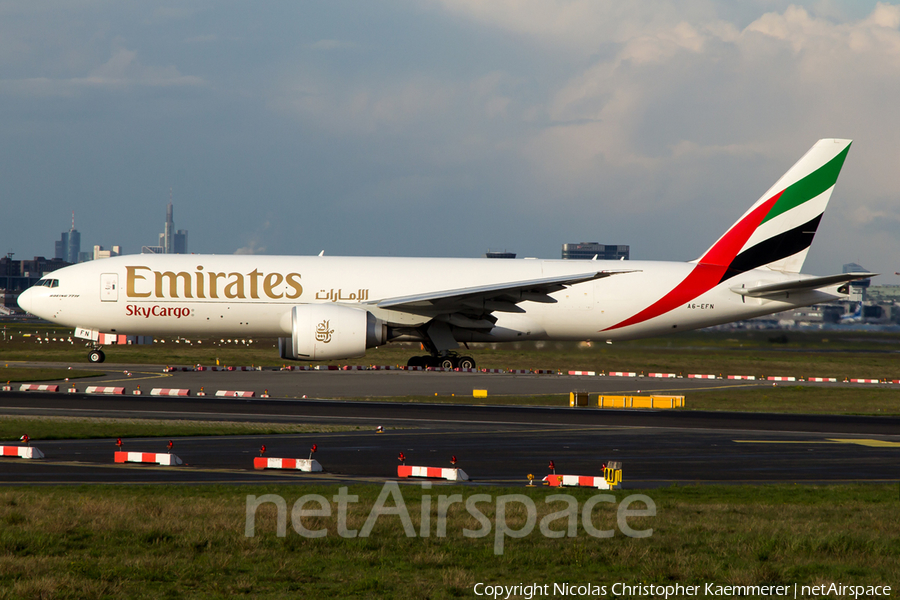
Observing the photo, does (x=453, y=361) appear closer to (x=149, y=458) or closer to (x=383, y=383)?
(x=383, y=383)

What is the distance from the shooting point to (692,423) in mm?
24328

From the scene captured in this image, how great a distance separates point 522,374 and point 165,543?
29.8 m

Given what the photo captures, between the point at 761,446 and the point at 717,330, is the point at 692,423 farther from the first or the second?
the point at 717,330

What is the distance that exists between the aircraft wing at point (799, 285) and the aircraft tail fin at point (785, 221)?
3.63 feet

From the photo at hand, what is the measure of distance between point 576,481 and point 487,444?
503cm

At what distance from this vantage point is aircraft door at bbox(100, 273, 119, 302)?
118 feet

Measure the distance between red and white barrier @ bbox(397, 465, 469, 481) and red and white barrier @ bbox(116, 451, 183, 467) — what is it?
423 centimetres

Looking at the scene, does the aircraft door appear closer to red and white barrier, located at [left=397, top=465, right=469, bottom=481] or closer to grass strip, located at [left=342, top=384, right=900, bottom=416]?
grass strip, located at [left=342, top=384, right=900, bottom=416]

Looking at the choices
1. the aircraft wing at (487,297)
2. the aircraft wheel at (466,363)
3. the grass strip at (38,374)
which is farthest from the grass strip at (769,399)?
the grass strip at (38,374)

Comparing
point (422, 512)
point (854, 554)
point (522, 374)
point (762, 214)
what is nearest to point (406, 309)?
point (522, 374)

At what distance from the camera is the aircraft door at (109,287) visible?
35.9 m

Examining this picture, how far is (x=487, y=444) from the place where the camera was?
1936 centimetres

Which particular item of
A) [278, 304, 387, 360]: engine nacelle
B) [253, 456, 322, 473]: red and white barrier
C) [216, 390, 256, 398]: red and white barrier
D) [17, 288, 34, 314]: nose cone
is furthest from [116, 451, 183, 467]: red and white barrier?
[17, 288, 34, 314]: nose cone

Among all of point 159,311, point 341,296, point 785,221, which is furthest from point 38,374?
point 785,221
